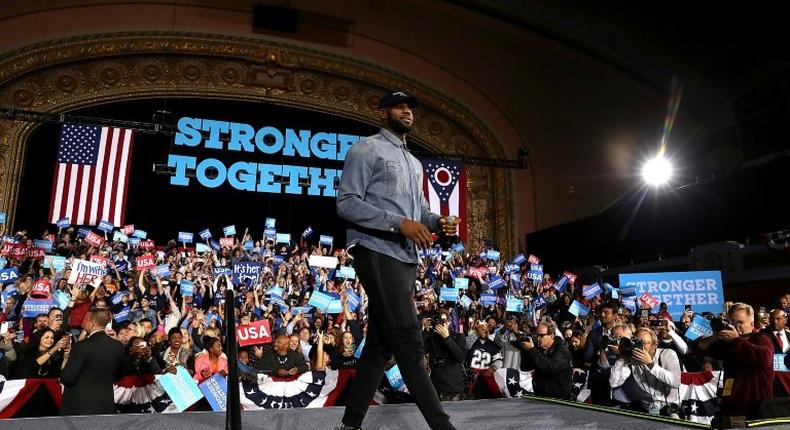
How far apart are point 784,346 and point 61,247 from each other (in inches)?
491

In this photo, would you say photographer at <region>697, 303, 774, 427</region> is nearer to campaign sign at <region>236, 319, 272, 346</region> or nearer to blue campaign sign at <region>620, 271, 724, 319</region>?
campaign sign at <region>236, 319, 272, 346</region>

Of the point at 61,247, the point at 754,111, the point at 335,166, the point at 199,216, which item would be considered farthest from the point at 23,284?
the point at 754,111

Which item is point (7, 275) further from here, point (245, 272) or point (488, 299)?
point (488, 299)

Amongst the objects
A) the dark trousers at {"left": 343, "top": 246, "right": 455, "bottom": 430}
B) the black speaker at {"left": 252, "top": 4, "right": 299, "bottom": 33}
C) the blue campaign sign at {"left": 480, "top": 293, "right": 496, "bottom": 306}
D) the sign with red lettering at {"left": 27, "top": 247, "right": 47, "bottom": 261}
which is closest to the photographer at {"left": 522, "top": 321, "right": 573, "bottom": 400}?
the blue campaign sign at {"left": 480, "top": 293, "right": 496, "bottom": 306}

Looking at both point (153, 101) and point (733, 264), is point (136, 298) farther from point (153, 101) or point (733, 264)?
point (733, 264)

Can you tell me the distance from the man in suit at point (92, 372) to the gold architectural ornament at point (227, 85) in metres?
11.6

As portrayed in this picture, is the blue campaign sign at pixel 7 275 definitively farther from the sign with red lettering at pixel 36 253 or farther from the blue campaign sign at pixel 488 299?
the blue campaign sign at pixel 488 299

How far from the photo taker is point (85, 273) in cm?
858

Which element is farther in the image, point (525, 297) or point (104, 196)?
point (104, 196)

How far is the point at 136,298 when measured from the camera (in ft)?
29.7

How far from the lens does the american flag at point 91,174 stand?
13.4 metres

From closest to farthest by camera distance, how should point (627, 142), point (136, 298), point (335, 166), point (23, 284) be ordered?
1. point (23, 284)
2. point (136, 298)
3. point (335, 166)
4. point (627, 142)

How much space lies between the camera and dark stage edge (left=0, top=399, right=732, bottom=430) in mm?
2480

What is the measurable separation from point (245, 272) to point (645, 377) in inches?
281
